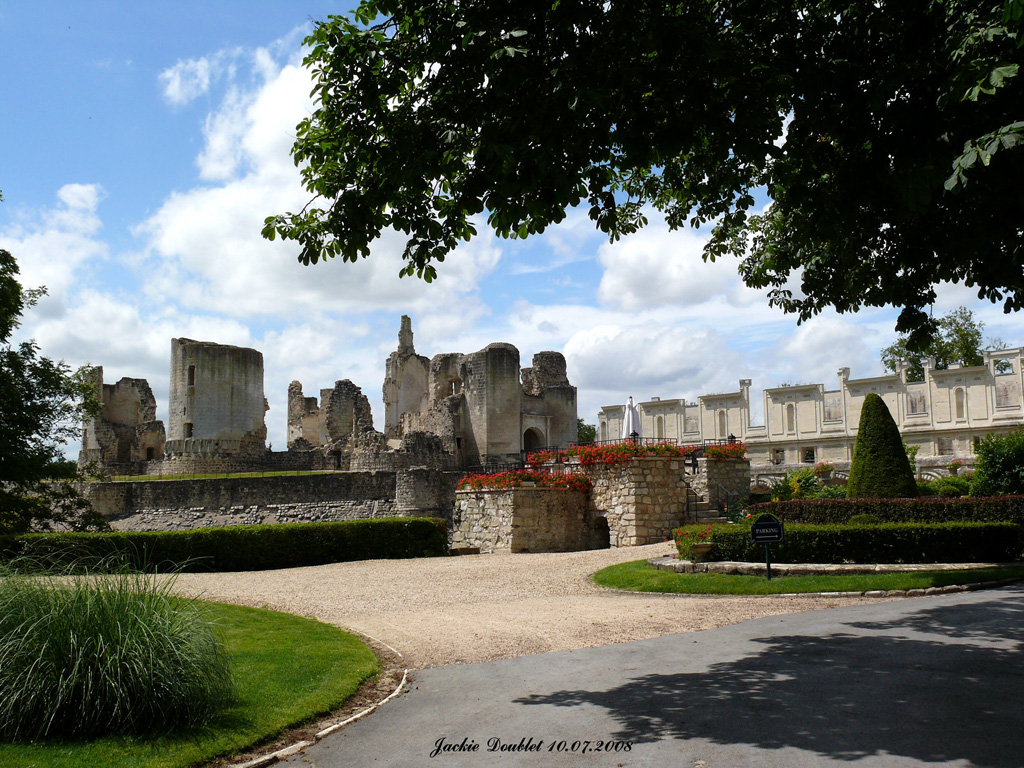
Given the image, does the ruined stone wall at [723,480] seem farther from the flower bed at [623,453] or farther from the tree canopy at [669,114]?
the tree canopy at [669,114]

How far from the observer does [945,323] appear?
52.0 metres

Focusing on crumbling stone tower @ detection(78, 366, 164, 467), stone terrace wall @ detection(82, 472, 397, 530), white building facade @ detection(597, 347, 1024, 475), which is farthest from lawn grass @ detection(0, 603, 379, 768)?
white building facade @ detection(597, 347, 1024, 475)

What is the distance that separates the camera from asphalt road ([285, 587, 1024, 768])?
5059 millimetres

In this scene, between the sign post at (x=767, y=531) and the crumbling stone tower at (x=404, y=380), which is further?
the crumbling stone tower at (x=404, y=380)

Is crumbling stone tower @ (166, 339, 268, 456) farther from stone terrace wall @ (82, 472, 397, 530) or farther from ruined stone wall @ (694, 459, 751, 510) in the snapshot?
ruined stone wall @ (694, 459, 751, 510)

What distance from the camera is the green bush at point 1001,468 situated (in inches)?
731

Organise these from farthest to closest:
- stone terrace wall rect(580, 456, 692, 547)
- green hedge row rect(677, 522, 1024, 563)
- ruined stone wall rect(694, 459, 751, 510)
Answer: ruined stone wall rect(694, 459, 751, 510) < stone terrace wall rect(580, 456, 692, 547) < green hedge row rect(677, 522, 1024, 563)

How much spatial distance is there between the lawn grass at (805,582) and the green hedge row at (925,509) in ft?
7.62

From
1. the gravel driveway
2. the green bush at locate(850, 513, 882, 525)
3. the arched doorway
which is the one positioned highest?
the arched doorway

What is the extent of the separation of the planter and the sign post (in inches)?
61.0

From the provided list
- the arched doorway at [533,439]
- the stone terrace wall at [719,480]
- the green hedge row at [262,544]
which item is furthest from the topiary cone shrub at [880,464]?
the arched doorway at [533,439]

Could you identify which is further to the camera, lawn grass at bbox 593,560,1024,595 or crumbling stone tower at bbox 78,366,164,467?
crumbling stone tower at bbox 78,366,164,467

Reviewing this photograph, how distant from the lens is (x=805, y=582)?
1166cm

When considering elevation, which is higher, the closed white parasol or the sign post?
the closed white parasol
